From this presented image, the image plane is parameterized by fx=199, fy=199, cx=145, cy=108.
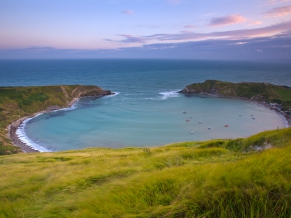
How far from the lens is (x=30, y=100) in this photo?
7769cm

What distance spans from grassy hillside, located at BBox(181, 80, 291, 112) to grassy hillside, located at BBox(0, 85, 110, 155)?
6047 centimetres

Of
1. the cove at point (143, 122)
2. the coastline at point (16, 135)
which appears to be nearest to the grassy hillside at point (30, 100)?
the coastline at point (16, 135)

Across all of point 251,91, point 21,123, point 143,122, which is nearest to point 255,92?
point 251,91

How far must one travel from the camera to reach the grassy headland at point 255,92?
7875cm

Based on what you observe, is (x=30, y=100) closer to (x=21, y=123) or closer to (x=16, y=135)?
(x=21, y=123)

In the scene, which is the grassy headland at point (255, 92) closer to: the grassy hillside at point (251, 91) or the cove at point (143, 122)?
the grassy hillside at point (251, 91)

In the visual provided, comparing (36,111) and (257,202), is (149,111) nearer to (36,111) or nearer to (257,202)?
(36,111)

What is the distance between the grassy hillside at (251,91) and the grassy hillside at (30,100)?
6047cm

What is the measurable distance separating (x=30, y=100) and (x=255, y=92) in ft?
320

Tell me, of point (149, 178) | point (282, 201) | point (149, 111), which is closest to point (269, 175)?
point (282, 201)

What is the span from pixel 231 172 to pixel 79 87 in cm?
10553

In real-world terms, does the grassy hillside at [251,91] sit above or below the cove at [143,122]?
above

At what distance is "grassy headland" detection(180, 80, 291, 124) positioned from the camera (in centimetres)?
7875

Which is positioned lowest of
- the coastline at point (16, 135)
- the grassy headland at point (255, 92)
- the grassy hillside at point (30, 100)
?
the coastline at point (16, 135)
